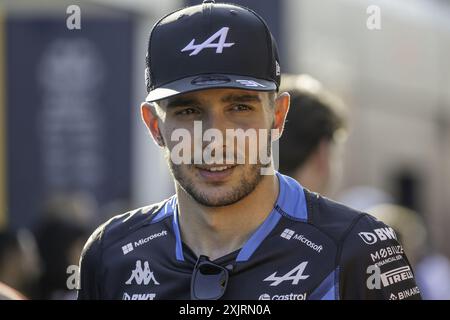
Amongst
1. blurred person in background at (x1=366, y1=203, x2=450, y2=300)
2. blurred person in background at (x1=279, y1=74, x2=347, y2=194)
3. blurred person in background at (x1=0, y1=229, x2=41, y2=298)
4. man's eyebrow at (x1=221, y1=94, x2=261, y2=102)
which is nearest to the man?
man's eyebrow at (x1=221, y1=94, x2=261, y2=102)

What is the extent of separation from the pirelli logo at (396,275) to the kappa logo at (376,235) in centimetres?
10

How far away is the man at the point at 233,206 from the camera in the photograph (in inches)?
113

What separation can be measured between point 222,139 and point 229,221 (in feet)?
0.89

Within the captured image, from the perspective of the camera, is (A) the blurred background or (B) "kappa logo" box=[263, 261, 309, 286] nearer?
(B) "kappa logo" box=[263, 261, 309, 286]

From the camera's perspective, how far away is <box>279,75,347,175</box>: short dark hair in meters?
4.11

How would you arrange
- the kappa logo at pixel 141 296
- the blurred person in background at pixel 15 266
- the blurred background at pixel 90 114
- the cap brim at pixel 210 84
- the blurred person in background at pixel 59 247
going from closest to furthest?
→ 1. the cap brim at pixel 210 84
2. the kappa logo at pixel 141 296
3. the blurred person in background at pixel 59 247
4. the blurred person in background at pixel 15 266
5. the blurred background at pixel 90 114

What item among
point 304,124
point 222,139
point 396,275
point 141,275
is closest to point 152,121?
point 222,139

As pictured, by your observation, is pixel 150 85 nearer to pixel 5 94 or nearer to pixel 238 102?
pixel 238 102

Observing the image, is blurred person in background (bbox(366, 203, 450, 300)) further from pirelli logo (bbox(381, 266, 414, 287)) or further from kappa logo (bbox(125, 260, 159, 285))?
kappa logo (bbox(125, 260, 159, 285))

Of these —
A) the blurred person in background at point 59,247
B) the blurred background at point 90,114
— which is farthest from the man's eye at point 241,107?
the blurred person in background at point 59,247

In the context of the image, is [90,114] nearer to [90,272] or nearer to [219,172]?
[90,272]

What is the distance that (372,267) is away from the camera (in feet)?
9.36

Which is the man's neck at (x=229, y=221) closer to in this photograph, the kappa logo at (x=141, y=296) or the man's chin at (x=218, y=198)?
the man's chin at (x=218, y=198)

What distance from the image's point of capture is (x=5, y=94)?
9.38 metres
